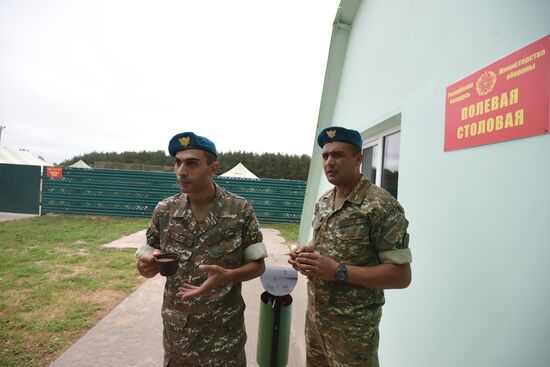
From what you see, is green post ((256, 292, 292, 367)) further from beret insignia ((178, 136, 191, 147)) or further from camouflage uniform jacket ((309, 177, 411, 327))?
beret insignia ((178, 136, 191, 147))

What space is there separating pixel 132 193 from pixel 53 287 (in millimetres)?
9053

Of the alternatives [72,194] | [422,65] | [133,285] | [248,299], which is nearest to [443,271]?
[422,65]

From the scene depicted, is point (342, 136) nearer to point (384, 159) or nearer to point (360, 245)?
point (360, 245)

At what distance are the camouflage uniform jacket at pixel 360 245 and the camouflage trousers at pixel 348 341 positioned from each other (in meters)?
0.03

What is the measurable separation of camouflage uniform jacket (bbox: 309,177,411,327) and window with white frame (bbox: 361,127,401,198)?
1.49m

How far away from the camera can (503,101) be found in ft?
5.38

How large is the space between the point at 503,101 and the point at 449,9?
100 centimetres

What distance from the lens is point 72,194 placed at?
13.0 metres

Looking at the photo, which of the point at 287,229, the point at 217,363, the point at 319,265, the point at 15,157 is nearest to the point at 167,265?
the point at 217,363

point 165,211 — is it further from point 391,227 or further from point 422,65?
point 422,65

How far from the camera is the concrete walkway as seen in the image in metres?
2.85

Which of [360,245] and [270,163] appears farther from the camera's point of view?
[270,163]

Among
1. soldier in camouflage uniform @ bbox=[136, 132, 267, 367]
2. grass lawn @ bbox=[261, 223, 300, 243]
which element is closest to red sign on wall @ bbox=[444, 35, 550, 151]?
soldier in camouflage uniform @ bbox=[136, 132, 267, 367]

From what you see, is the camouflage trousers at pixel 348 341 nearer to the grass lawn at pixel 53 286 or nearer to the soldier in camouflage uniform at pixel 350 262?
the soldier in camouflage uniform at pixel 350 262
